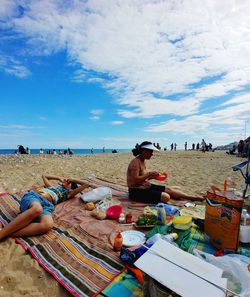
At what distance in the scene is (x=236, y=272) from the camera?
178 cm

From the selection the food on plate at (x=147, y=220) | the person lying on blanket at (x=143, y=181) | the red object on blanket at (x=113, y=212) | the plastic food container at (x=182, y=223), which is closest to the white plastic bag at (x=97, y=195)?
the person lying on blanket at (x=143, y=181)

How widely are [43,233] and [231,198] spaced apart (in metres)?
2.33

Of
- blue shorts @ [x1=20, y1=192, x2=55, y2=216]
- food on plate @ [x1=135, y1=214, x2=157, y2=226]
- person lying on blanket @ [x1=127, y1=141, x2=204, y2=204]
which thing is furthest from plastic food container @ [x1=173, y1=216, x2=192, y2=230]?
blue shorts @ [x1=20, y1=192, x2=55, y2=216]

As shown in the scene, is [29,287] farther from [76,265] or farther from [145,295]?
[145,295]

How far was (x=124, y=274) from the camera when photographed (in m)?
2.08

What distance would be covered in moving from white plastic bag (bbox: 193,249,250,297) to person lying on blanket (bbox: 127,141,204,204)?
6.95ft

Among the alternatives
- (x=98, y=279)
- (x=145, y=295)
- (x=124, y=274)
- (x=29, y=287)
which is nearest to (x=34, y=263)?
(x=29, y=287)

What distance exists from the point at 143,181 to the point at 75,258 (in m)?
2.16

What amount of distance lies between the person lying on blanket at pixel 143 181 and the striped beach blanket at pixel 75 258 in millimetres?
1524

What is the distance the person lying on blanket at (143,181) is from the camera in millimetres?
4121

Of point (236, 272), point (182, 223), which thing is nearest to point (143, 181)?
point (182, 223)

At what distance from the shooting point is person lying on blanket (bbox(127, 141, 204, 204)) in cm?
412

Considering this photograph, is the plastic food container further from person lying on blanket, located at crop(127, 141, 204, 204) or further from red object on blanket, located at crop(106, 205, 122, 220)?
person lying on blanket, located at crop(127, 141, 204, 204)

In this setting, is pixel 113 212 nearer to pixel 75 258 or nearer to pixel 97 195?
pixel 97 195
